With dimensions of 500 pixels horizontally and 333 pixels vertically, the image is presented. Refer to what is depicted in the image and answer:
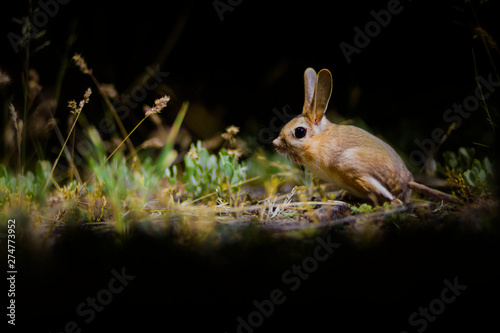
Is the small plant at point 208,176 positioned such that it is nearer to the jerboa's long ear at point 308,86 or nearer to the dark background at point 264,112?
the jerboa's long ear at point 308,86

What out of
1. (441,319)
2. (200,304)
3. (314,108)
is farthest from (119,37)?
(441,319)

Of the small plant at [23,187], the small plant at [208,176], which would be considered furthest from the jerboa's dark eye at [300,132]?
the small plant at [23,187]

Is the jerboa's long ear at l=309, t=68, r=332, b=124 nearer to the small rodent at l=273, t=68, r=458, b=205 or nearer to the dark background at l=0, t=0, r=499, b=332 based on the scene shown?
the small rodent at l=273, t=68, r=458, b=205

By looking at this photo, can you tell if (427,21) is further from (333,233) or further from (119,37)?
(119,37)

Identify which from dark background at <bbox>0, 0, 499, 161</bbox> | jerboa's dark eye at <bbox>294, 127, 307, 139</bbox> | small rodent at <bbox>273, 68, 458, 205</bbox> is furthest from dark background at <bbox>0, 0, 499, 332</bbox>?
jerboa's dark eye at <bbox>294, 127, 307, 139</bbox>

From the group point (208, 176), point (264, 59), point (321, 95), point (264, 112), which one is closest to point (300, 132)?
point (321, 95)
